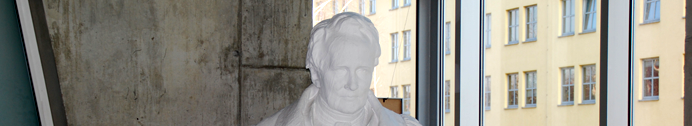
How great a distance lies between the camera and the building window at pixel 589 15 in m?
3.66

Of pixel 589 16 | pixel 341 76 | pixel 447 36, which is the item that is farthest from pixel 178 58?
pixel 589 16

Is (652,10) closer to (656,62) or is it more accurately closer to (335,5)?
(656,62)

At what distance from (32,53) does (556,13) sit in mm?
3420

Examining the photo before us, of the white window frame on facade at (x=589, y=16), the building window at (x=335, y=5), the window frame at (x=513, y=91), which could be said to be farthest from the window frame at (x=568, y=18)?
the building window at (x=335, y=5)

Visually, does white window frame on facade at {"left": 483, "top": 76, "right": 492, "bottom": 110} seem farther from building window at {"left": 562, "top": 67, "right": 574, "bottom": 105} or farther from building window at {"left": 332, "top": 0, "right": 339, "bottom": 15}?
building window at {"left": 332, "top": 0, "right": 339, "bottom": 15}

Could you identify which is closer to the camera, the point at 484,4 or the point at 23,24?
the point at 23,24

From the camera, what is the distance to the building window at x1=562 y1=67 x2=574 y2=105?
3.96m

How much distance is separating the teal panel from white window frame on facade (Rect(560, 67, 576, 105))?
3.44 m

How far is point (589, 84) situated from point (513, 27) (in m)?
0.83

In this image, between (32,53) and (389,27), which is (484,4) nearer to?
(389,27)

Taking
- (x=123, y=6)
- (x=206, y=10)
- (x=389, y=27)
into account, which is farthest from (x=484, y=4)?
(x=123, y=6)

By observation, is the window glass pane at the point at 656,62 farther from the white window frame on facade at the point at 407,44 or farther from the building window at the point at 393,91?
the building window at the point at 393,91

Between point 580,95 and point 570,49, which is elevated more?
point 570,49

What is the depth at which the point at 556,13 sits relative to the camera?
401 cm
